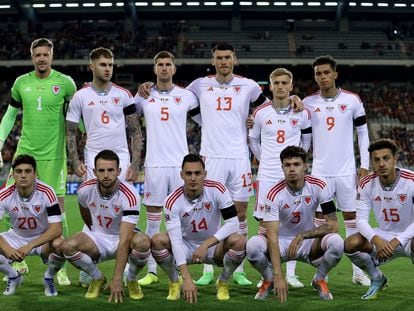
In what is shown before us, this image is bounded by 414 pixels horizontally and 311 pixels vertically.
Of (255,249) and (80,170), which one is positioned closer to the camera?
(255,249)

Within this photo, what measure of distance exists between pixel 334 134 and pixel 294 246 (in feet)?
5.19

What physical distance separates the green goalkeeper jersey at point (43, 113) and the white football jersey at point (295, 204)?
2.32 metres

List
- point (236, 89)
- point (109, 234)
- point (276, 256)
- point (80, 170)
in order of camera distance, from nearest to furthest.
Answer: point (276, 256) → point (109, 234) → point (80, 170) → point (236, 89)

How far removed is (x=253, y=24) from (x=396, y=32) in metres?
8.10

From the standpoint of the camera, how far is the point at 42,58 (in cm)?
603

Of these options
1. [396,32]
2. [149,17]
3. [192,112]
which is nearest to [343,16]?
[396,32]

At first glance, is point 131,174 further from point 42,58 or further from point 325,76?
point 325,76

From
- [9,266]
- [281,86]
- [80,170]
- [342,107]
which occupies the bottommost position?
[9,266]

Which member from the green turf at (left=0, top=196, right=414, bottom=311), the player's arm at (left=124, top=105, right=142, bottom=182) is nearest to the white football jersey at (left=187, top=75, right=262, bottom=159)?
the player's arm at (left=124, top=105, right=142, bottom=182)

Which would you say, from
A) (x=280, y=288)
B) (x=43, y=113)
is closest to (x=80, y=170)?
(x=43, y=113)

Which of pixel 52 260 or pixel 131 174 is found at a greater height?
pixel 131 174

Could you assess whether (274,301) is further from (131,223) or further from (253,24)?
(253,24)

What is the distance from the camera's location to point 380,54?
32.8 metres

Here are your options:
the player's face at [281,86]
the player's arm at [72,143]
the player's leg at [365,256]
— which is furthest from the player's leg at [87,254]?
the player's face at [281,86]
